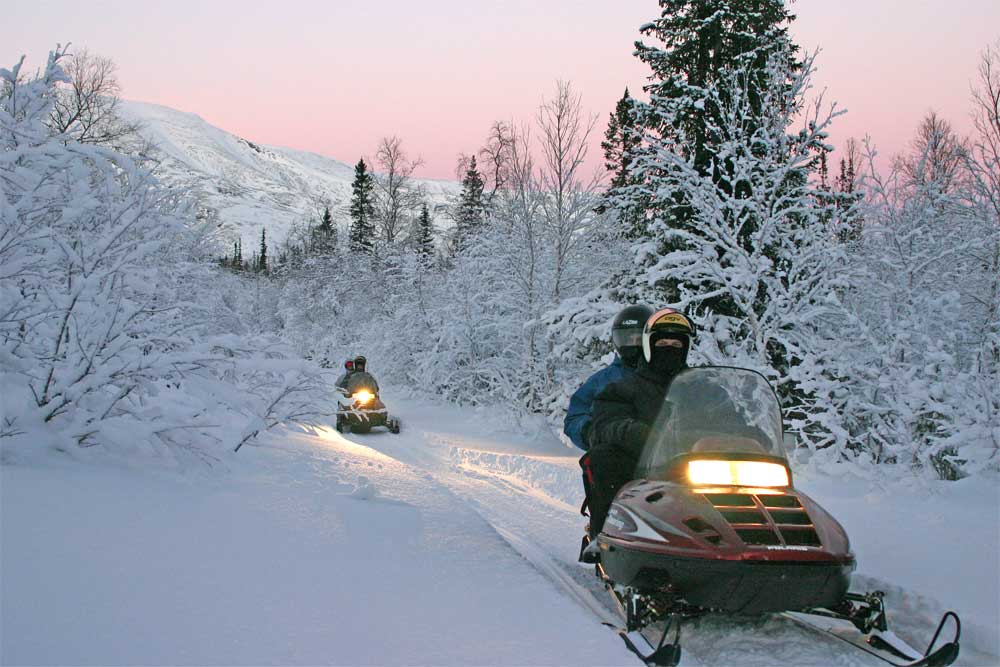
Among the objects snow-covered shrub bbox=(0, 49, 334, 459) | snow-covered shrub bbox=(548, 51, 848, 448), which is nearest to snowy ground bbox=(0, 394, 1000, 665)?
snow-covered shrub bbox=(0, 49, 334, 459)

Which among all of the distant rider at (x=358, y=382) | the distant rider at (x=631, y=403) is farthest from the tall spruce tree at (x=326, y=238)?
the distant rider at (x=631, y=403)

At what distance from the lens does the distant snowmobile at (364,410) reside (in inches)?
578

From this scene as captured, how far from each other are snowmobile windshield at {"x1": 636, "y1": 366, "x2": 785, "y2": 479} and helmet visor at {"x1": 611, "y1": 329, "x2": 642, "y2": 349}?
0.95 metres

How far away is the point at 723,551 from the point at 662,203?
10469mm

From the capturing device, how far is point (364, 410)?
578 inches

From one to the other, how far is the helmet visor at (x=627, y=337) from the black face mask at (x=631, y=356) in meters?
0.04

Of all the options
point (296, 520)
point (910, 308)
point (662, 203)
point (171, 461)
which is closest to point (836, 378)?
point (910, 308)

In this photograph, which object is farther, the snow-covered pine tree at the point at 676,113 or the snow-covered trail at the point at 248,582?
the snow-covered pine tree at the point at 676,113

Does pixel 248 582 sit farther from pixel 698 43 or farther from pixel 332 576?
pixel 698 43

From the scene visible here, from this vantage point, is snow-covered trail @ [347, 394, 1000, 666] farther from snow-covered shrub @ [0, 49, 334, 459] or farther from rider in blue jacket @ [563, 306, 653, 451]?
snow-covered shrub @ [0, 49, 334, 459]

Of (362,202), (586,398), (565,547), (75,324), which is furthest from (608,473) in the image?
(362,202)

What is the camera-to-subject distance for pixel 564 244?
17.7 m

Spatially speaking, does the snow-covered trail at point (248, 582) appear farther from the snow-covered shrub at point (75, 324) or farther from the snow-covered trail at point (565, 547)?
the snow-covered trail at point (565, 547)

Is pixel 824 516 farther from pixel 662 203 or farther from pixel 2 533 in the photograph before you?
pixel 662 203
